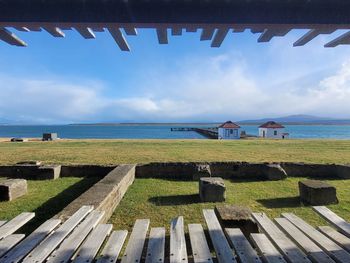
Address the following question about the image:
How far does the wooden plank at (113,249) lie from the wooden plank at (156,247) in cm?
26

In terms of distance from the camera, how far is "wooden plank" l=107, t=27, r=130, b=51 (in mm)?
1979

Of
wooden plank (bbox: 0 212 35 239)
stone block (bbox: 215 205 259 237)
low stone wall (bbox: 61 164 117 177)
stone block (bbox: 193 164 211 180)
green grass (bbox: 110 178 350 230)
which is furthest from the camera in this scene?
low stone wall (bbox: 61 164 117 177)

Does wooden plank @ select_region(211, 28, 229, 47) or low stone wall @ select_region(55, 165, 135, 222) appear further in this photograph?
low stone wall @ select_region(55, 165, 135, 222)

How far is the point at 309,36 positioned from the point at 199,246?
1.85 metres

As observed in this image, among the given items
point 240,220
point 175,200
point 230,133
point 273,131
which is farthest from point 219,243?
point 273,131

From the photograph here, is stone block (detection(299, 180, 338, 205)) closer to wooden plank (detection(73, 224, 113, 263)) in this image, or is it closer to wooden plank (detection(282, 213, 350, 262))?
wooden plank (detection(282, 213, 350, 262))

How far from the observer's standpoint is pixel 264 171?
33.9ft

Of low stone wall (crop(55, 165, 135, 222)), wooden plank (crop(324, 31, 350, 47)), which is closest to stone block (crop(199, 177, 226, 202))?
low stone wall (crop(55, 165, 135, 222))

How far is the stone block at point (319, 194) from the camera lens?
685 cm

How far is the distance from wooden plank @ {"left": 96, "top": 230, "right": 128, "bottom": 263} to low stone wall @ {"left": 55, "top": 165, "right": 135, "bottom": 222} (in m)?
1.45

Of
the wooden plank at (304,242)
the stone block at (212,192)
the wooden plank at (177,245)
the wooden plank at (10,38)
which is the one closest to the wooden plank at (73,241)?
the wooden plank at (177,245)

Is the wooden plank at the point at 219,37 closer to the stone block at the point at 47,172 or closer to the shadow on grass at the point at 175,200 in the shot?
the shadow on grass at the point at 175,200

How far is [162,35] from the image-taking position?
2107 millimetres
